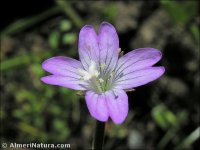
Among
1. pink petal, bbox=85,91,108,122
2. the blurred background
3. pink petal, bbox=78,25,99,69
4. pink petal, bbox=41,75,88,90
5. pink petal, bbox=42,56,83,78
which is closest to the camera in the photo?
pink petal, bbox=85,91,108,122

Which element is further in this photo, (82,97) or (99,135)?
(82,97)

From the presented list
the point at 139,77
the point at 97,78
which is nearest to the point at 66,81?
the point at 97,78

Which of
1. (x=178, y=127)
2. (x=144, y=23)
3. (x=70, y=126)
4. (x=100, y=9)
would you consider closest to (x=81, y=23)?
(x=100, y=9)

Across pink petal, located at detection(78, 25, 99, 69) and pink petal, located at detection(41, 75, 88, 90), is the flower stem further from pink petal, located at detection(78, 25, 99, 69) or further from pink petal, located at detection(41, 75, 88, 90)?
pink petal, located at detection(78, 25, 99, 69)

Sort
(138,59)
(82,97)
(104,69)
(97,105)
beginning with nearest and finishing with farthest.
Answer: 1. (97,105)
2. (138,59)
3. (104,69)
4. (82,97)

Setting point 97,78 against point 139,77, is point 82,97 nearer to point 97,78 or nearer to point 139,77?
point 97,78

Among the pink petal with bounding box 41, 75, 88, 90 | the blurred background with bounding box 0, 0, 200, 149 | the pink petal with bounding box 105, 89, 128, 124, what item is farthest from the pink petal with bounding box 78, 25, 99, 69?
the blurred background with bounding box 0, 0, 200, 149
